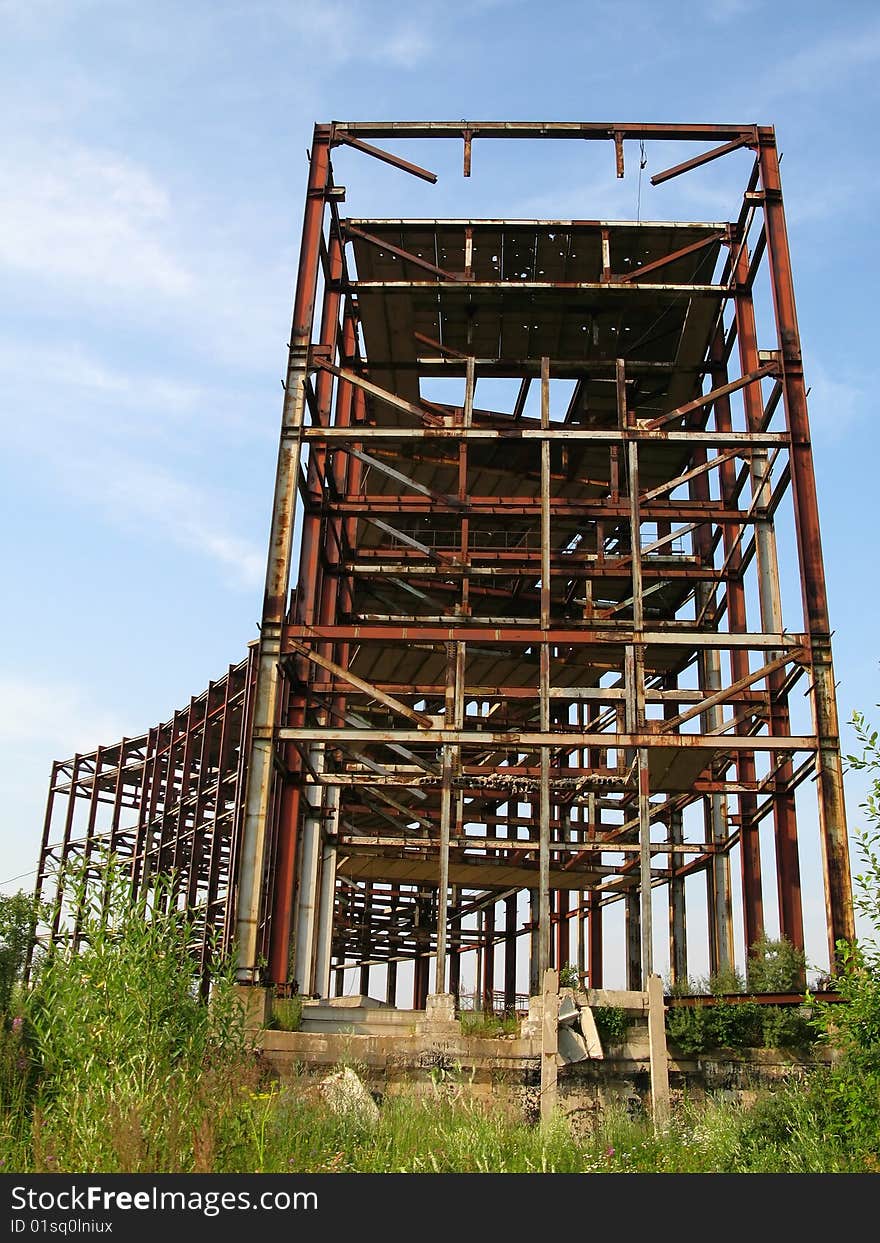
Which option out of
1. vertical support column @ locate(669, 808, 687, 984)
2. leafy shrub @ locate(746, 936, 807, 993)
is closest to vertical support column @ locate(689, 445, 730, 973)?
vertical support column @ locate(669, 808, 687, 984)

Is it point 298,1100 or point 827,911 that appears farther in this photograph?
point 827,911

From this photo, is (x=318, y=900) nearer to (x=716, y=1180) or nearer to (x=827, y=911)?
(x=827, y=911)

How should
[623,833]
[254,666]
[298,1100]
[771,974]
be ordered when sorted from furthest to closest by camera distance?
1. [254,666]
2. [623,833]
3. [771,974]
4. [298,1100]

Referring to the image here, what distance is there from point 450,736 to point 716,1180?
1048cm

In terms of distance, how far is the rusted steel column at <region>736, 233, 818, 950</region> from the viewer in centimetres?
1959

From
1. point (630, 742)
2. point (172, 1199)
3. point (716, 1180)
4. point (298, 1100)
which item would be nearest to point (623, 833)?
point (630, 742)

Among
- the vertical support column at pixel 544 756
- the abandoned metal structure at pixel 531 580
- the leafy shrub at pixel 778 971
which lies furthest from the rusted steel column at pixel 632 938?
the leafy shrub at pixel 778 971

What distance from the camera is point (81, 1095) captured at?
9.12 m

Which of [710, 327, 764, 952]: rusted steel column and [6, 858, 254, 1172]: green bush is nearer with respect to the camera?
[6, 858, 254, 1172]: green bush

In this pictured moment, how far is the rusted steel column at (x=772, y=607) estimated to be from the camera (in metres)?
19.6

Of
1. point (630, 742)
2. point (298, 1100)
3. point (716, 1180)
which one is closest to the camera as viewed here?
point (716, 1180)

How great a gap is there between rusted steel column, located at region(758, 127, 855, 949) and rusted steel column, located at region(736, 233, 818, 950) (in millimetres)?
1055

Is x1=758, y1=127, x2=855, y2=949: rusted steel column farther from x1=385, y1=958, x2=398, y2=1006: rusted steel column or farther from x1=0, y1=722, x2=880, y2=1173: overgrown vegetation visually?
x1=385, y1=958, x2=398, y2=1006: rusted steel column

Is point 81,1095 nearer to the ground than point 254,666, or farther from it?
nearer to the ground
